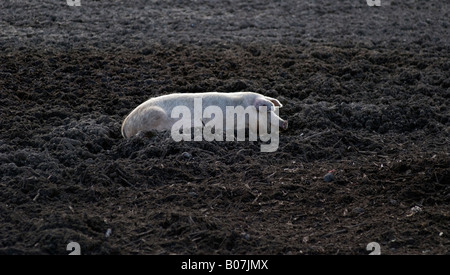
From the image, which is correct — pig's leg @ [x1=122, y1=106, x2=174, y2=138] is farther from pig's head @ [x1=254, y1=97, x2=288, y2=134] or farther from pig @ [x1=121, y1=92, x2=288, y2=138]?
pig's head @ [x1=254, y1=97, x2=288, y2=134]

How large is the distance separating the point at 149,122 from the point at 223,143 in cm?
89

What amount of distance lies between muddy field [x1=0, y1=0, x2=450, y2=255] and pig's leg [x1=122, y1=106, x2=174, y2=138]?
0.53ft

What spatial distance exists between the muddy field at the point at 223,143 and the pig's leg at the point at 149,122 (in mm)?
162

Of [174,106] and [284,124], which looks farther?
[174,106]

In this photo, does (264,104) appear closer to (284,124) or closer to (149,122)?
(284,124)

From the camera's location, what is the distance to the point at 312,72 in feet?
33.7

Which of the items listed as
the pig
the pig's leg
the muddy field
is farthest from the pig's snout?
the pig's leg

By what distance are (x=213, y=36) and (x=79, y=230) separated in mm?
7022

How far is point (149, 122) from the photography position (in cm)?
793

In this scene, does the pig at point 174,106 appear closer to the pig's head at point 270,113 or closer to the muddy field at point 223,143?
the pig's head at point 270,113

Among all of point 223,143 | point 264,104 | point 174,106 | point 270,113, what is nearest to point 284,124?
point 270,113

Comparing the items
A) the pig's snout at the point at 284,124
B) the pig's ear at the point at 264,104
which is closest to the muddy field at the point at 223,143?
the pig's snout at the point at 284,124
